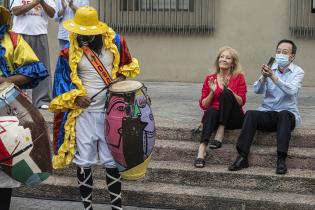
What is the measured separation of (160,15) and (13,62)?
21.8ft

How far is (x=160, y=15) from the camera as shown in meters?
11.8

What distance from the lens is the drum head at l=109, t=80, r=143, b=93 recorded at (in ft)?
17.8

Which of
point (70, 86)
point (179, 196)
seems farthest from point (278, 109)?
point (70, 86)

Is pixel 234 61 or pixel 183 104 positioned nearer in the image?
pixel 234 61

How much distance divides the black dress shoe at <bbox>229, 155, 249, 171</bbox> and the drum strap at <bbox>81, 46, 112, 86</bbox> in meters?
1.66

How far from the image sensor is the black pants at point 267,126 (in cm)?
654

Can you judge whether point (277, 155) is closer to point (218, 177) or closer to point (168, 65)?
point (218, 177)

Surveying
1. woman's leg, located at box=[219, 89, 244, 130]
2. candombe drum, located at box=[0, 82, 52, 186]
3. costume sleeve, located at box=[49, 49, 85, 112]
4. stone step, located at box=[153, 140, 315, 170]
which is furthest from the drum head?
stone step, located at box=[153, 140, 315, 170]

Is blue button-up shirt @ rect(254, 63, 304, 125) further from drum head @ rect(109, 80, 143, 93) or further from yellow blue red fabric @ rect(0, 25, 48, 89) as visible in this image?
yellow blue red fabric @ rect(0, 25, 48, 89)

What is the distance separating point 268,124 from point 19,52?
2.68 metres

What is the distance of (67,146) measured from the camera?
569cm

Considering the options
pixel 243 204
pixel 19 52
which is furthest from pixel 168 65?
pixel 19 52

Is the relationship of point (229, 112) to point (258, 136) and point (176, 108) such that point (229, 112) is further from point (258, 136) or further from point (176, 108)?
point (176, 108)

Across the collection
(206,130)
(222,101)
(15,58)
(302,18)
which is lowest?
(206,130)
